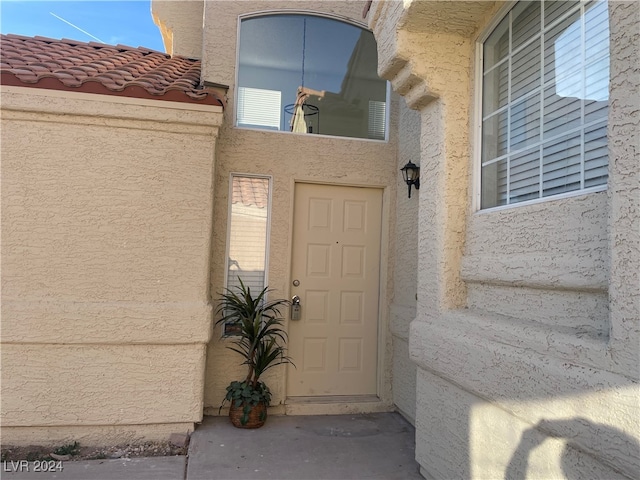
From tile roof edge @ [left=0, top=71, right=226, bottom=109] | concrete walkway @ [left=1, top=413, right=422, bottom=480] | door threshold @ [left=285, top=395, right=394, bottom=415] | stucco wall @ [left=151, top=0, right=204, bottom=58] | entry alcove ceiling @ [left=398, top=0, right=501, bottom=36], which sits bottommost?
concrete walkway @ [left=1, top=413, right=422, bottom=480]

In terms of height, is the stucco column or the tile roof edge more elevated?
the tile roof edge

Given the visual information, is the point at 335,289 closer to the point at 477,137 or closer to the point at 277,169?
Answer: the point at 277,169

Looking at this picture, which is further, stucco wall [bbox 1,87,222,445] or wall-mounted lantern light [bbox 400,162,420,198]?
wall-mounted lantern light [bbox 400,162,420,198]

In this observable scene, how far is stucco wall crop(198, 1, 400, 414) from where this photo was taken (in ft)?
15.0

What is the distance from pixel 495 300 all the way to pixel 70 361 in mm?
3478

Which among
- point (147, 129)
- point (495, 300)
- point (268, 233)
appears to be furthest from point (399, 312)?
point (147, 129)

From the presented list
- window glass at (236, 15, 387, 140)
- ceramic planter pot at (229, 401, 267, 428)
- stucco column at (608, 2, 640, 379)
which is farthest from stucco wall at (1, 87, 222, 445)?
stucco column at (608, 2, 640, 379)

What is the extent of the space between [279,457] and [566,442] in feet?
7.85

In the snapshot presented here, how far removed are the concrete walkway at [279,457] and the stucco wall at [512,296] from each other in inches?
22.4

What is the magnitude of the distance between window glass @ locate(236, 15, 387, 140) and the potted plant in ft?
6.37

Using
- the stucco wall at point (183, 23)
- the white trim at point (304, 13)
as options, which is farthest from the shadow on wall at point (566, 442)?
the stucco wall at point (183, 23)

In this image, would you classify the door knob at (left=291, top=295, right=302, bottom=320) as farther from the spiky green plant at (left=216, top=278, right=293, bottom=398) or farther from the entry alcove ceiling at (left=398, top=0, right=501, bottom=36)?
the entry alcove ceiling at (left=398, top=0, right=501, bottom=36)

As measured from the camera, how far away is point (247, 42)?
16.2 feet

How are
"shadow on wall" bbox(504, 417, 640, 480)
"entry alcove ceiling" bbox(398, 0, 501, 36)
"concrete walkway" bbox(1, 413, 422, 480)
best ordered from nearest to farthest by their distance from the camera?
1. "shadow on wall" bbox(504, 417, 640, 480)
2. "entry alcove ceiling" bbox(398, 0, 501, 36)
3. "concrete walkway" bbox(1, 413, 422, 480)
